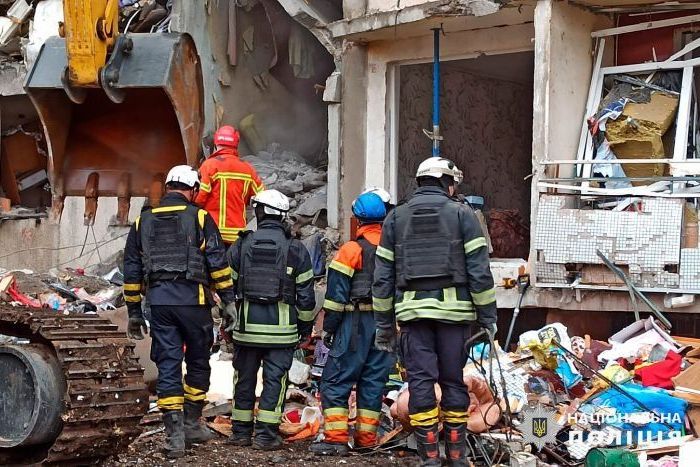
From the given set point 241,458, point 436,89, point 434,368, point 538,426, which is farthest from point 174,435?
point 436,89

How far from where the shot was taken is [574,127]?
10.9 meters

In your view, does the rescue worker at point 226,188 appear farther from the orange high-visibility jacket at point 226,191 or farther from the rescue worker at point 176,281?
the rescue worker at point 176,281

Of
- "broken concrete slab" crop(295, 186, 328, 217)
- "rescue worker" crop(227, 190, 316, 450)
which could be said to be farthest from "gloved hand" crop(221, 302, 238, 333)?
"broken concrete slab" crop(295, 186, 328, 217)

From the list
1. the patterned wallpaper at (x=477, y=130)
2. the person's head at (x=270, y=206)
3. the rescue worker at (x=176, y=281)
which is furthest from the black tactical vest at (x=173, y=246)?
the patterned wallpaper at (x=477, y=130)

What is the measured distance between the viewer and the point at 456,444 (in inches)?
276

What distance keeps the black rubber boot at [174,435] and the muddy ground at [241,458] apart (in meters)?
0.06

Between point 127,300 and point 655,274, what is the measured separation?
4.63 meters

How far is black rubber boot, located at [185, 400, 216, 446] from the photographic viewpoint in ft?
27.0

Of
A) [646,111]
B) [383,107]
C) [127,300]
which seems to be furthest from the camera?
[383,107]

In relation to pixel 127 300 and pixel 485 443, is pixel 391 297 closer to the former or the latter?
pixel 485 443

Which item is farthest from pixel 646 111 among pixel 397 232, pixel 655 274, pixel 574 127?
pixel 397 232

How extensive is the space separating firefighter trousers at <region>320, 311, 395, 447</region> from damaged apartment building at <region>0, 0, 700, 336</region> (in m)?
2.72

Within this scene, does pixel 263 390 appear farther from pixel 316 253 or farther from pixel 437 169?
pixel 316 253

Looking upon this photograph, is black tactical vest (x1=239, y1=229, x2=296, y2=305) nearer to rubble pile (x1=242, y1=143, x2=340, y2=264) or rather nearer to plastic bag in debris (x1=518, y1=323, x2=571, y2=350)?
plastic bag in debris (x1=518, y1=323, x2=571, y2=350)
